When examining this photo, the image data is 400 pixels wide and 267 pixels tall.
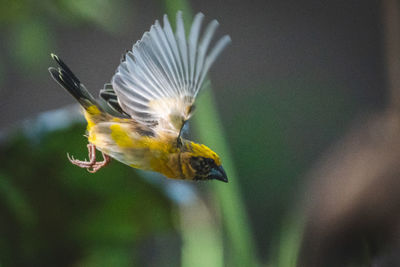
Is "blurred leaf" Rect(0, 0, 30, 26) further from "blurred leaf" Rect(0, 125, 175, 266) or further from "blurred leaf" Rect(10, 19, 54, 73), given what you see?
"blurred leaf" Rect(0, 125, 175, 266)

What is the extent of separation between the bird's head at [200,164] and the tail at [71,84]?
0.05 meters

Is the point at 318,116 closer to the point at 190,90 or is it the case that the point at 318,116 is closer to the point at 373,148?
the point at 373,148

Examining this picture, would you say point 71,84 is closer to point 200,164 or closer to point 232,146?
point 200,164

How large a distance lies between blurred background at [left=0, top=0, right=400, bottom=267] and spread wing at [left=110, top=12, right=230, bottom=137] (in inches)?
2.0

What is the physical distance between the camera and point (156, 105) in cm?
23

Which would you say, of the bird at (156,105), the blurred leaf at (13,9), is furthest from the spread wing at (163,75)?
the blurred leaf at (13,9)

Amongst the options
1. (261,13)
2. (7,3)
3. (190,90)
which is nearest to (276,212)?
(261,13)

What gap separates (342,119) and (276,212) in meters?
0.27

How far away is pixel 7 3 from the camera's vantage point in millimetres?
551

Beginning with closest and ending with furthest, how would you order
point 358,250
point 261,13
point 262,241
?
point 358,250 < point 261,13 < point 262,241

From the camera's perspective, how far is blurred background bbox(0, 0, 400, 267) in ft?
1.47

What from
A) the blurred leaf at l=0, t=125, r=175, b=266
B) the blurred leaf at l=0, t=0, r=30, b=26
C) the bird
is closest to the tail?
the bird

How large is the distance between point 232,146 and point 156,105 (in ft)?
2.31

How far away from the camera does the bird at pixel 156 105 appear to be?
0.21 m
